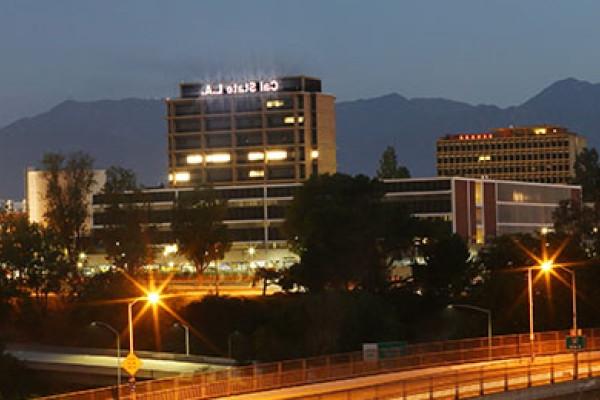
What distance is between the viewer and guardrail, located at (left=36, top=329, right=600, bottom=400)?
59.6 meters

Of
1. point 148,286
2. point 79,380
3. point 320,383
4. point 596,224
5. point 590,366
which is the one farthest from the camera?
point 596,224

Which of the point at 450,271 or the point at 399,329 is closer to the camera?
the point at 399,329

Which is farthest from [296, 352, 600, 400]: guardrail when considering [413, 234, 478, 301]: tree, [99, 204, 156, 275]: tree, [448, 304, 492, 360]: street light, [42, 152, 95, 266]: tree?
[42, 152, 95, 266]: tree

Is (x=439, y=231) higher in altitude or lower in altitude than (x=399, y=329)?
higher

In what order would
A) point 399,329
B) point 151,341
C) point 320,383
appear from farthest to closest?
point 151,341 → point 399,329 → point 320,383

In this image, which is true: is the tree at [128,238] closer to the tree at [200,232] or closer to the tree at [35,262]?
the tree at [200,232]

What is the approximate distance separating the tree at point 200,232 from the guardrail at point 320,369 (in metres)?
85.7

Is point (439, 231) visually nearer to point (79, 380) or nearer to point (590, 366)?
point (79, 380)

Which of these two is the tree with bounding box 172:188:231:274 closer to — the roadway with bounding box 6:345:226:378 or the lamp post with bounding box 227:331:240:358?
the lamp post with bounding box 227:331:240:358

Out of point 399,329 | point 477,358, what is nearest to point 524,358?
point 477,358

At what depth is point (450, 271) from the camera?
487ft

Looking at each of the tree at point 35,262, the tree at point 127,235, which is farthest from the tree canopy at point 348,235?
the tree at point 35,262

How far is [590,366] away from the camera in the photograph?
246ft

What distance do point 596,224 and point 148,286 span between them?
69.7 meters
